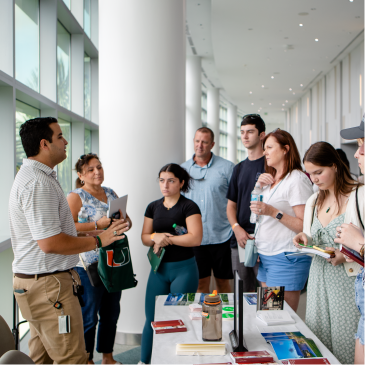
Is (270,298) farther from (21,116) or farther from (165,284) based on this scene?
(21,116)

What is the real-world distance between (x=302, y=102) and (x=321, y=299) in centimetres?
1976

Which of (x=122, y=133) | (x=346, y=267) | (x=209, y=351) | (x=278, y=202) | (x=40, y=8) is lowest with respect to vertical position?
(x=209, y=351)

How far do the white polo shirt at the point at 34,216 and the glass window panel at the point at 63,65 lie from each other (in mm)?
3502

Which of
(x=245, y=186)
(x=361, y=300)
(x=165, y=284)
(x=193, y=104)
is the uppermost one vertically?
(x=193, y=104)

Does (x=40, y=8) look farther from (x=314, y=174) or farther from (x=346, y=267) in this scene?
(x=346, y=267)

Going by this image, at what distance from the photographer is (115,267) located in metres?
2.55

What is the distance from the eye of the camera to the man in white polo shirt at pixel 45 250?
71.7 inches

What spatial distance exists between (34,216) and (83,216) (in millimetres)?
881

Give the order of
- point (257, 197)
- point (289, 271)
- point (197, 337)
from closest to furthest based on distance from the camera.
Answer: point (197, 337), point (289, 271), point (257, 197)

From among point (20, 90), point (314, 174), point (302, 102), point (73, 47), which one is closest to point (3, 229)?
point (20, 90)

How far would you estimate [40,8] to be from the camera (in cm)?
421

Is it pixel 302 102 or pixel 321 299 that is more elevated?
pixel 302 102

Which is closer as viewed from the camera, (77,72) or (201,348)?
(201,348)

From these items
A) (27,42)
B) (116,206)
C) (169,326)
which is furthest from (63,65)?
(169,326)
